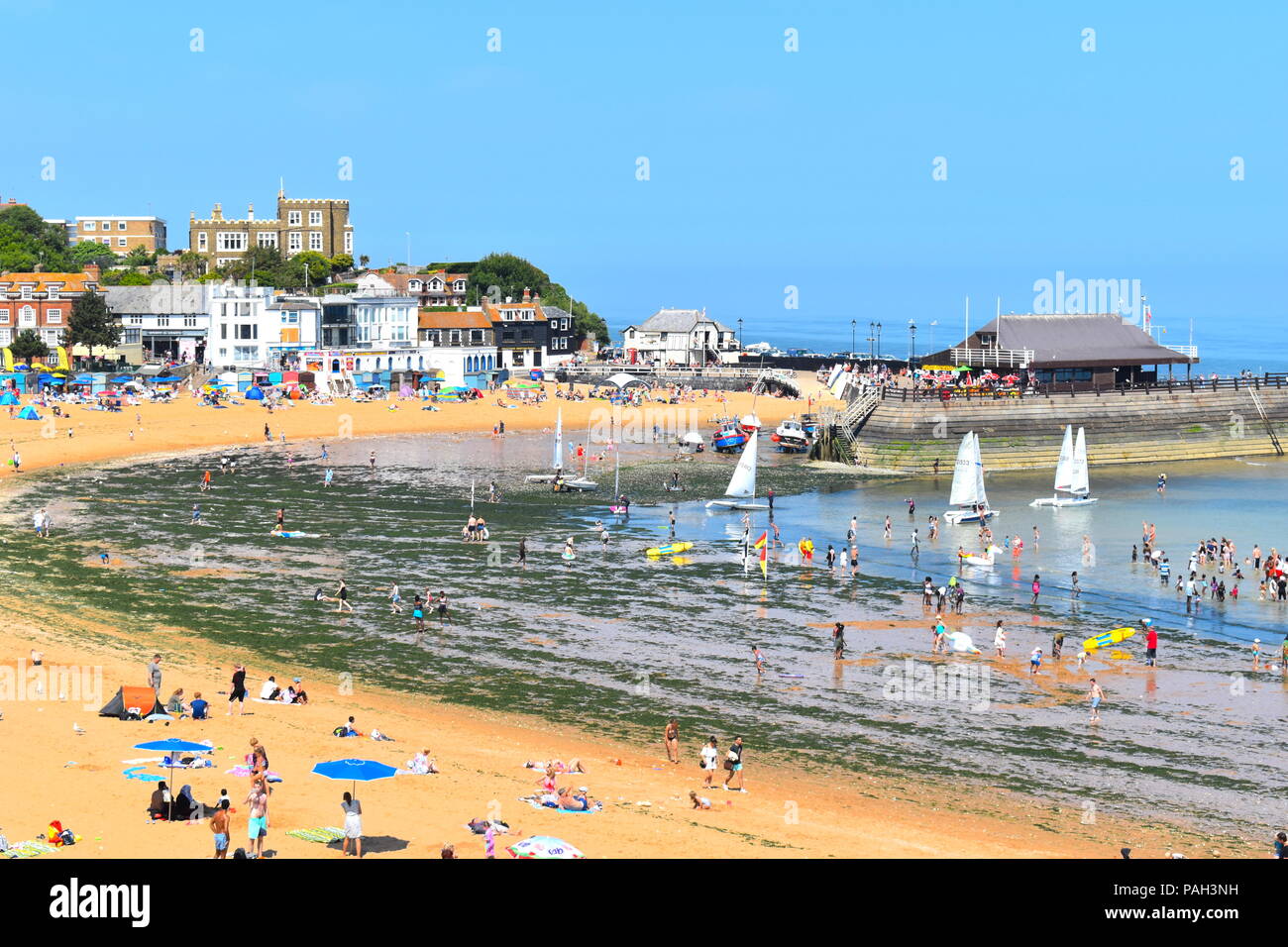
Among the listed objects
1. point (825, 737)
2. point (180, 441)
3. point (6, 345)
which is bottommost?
point (825, 737)

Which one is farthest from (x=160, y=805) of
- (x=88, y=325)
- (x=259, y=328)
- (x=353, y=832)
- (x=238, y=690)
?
(x=88, y=325)

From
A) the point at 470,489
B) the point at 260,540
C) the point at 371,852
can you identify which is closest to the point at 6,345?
the point at 470,489

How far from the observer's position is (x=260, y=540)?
55719 mm

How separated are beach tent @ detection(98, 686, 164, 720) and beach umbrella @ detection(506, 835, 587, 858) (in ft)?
38.6

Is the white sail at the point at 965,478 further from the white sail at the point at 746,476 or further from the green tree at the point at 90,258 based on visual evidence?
the green tree at the point at 90,258

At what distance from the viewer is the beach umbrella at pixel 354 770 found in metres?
24.8

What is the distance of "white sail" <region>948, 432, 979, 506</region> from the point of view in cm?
6625

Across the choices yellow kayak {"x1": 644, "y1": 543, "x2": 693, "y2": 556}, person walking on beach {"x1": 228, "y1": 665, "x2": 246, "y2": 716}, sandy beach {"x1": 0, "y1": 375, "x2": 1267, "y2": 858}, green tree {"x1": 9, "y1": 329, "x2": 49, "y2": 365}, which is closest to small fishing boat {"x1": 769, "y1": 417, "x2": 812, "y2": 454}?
yellow kayak {"x1": 644, "y1": 543, "x2": 693, "y2": 556}

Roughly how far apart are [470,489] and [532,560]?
18592 mm

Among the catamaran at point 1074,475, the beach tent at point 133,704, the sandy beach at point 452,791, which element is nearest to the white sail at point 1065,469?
the catamaran at point 1074,475

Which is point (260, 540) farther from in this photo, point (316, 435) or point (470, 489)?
point (316, 435)

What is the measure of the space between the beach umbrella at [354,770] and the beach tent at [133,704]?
295 inches

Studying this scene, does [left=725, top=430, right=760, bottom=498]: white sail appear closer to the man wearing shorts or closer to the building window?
the man wearing shorts

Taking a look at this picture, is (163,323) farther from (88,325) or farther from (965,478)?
(965,478)
